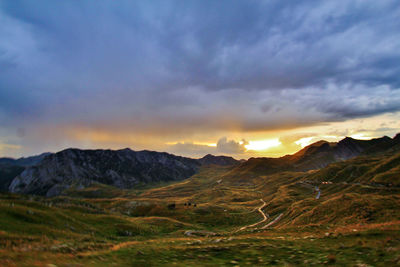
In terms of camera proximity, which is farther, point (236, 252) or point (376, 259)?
point (236, 252)

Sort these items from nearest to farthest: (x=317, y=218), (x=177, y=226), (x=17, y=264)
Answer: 1. (x=17, y=264)
2. (x=317, y=218)
3. (x=177, y=226)

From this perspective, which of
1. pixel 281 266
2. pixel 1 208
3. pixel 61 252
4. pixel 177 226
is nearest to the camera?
pixel 281 266

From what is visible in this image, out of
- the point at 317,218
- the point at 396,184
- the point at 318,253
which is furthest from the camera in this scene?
the point at 396,184

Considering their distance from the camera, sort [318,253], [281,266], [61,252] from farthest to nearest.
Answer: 1. [318,253]
2. [61,252]
3. [281,266]

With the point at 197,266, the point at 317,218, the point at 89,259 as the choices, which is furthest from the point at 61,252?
the point at 317,218

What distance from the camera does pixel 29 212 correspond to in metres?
43.6

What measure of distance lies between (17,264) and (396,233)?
28.6 m

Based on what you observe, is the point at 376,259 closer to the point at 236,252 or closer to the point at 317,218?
the point at 236,252

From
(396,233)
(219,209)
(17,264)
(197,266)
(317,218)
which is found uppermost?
(17,264)

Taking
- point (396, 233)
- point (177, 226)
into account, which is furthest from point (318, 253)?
point (177, 226)

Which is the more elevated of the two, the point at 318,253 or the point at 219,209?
the point at 318,253

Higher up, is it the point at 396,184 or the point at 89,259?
the point at 89,259

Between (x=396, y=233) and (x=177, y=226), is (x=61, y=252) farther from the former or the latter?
(x=177, y=226)

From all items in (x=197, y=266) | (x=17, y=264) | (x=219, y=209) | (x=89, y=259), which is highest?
(x=17, y=264)
